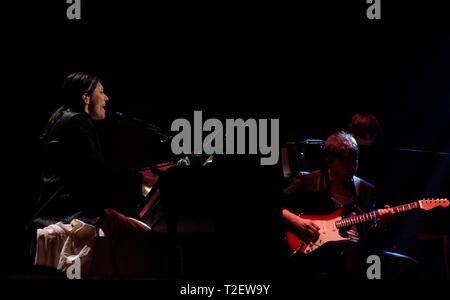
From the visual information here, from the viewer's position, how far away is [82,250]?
2660 mm

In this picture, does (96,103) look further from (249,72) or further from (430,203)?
(430,203)

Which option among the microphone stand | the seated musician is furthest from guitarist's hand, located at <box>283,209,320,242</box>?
the seated musician

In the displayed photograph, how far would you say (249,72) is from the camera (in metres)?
5.12

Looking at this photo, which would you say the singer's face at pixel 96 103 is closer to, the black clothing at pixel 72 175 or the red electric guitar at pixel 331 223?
the black clothing at pixel 72 175

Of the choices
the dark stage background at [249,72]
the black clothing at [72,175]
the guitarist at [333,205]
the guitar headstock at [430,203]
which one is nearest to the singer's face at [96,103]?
the black clothing at [72,175]

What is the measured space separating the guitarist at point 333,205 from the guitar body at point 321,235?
4 centimetres

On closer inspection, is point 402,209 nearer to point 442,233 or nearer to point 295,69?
point 442,233

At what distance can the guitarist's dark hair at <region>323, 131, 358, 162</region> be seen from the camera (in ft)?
12.5

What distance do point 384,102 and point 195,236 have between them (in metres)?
3.81

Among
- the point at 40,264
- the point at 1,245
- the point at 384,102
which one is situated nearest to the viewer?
the point at 40,264

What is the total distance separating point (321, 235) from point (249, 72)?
2.11 metres

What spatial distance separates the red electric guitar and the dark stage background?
16.0 inches
